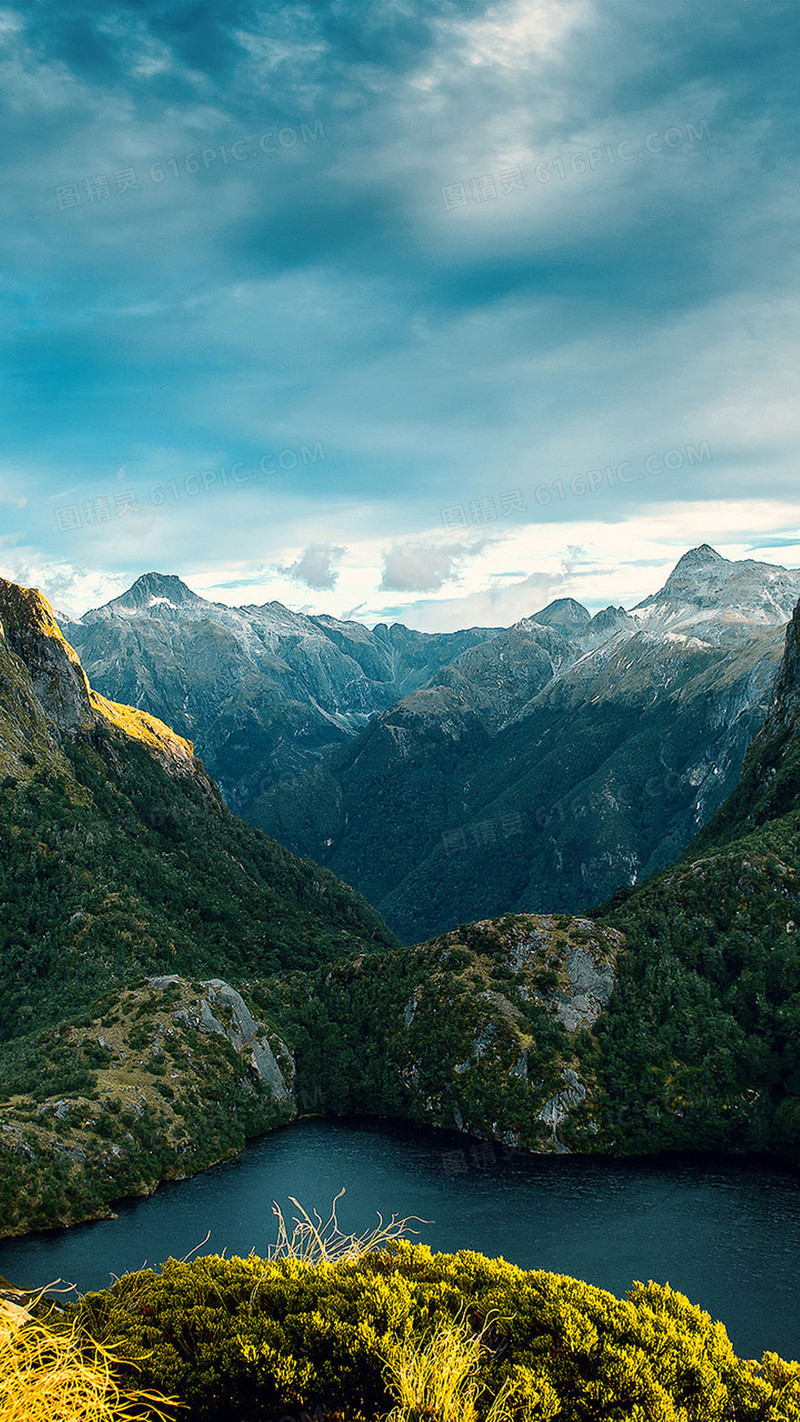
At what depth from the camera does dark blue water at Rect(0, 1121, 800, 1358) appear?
3807 inches

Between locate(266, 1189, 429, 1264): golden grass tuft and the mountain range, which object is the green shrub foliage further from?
the mountain range

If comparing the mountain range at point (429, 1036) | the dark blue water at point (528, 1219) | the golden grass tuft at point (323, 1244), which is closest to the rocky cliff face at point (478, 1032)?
the mountain range at point (429, 1036)

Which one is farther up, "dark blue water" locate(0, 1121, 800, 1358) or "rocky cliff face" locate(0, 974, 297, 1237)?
"rocky cliff face" locate(0, 974, 297, 1237)

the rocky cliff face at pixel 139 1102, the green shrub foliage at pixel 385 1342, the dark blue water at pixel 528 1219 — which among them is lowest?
the dark blue water at pixel 528 1219

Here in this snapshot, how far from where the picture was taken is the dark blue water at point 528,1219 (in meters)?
96.7

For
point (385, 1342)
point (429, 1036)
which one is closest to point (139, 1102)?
point (429, 1036)

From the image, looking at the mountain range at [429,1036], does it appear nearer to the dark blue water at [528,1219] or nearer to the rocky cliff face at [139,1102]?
the rocky cliff face at [139,1102]

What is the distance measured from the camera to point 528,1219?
114375mm

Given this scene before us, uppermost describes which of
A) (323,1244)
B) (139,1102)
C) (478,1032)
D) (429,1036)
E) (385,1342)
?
(323,1244)

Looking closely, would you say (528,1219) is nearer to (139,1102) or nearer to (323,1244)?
(139,1102)

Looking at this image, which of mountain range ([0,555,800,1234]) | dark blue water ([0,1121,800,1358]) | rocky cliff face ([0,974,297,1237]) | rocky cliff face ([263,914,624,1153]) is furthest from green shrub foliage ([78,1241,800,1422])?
rocky cliff face ([263,914,624,1153])

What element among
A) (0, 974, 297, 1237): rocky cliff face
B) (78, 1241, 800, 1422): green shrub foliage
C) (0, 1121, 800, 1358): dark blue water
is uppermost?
(78, 1241, 800, 1422): green shrub foliage

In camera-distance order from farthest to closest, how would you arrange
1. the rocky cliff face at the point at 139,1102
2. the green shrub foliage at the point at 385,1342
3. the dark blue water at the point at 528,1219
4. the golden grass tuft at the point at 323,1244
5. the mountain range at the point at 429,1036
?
the mountain range at the point at 429,1036
the rocky cliff face at the point at 139,1102
the dark blue water at the point at 528,1219
the golden grass tuft at the point at 323,1244
the green shrub foliage at the point at 385,1342

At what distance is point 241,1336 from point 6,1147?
100692 millimetres
